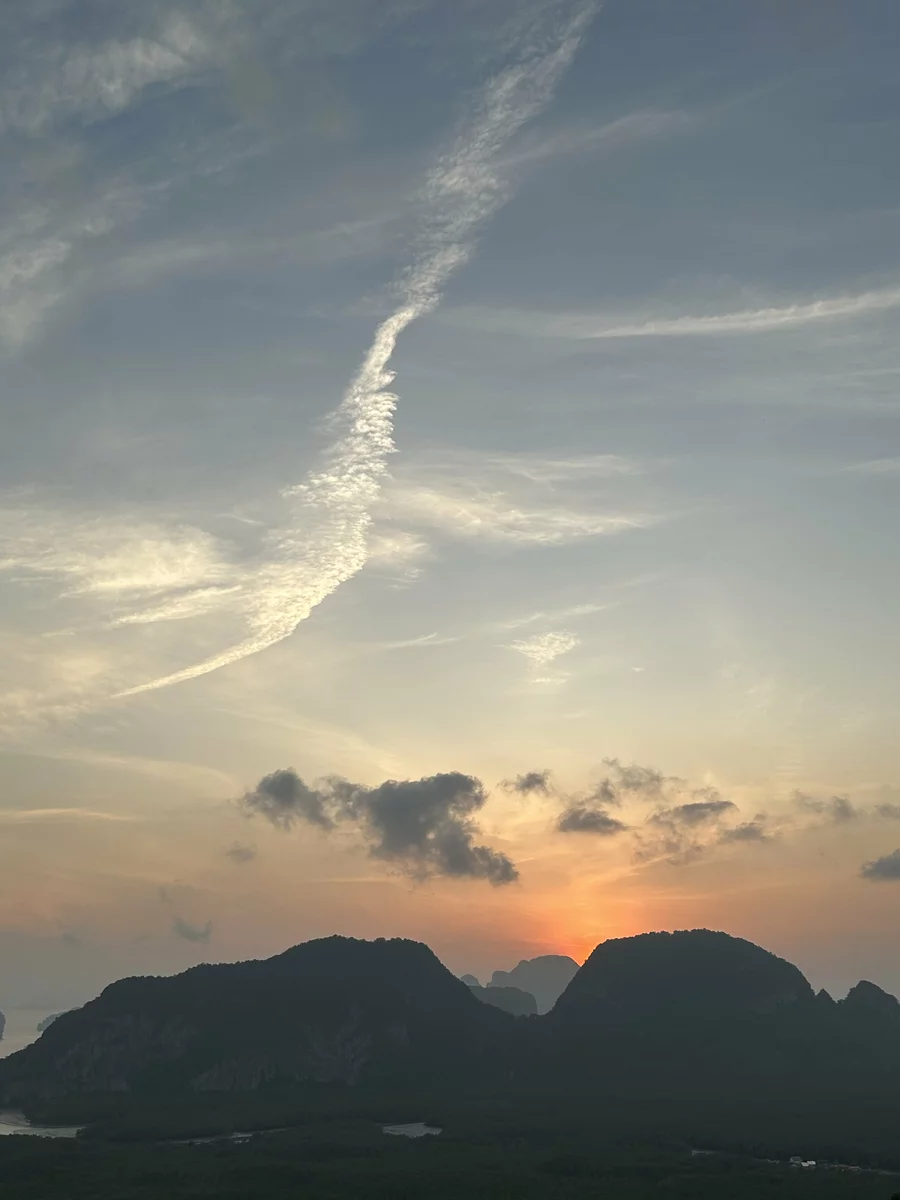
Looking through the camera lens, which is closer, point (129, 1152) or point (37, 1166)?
point (37, 1166)

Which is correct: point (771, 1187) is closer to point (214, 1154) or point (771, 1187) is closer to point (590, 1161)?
point (590, 1161)

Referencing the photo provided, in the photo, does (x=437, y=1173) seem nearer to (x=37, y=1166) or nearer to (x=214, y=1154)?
(x=214, y=1154)

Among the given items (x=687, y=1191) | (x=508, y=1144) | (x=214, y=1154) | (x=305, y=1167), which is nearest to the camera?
(x=687, y=1191)

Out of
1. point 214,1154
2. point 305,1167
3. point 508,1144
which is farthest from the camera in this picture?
point 508,1144

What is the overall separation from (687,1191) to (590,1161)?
25.6 m

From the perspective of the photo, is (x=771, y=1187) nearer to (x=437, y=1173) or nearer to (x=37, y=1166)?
(x=437, y=1173)

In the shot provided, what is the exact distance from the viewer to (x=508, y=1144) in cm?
19988

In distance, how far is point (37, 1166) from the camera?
17225cm

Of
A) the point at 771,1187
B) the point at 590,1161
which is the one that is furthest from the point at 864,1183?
the point at 590,1161

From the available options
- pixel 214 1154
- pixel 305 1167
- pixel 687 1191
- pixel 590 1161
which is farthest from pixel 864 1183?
pixel 214 1154

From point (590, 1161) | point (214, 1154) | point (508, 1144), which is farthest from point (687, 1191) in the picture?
point (214, 1154)

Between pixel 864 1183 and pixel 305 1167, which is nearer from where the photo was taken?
pixel 864 1183

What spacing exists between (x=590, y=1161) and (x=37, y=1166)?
309 ft

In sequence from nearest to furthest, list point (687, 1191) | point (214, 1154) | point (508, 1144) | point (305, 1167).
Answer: point (687, 1191)
point (305, 1167)
point (214, 1154)
point (508, 1144)
